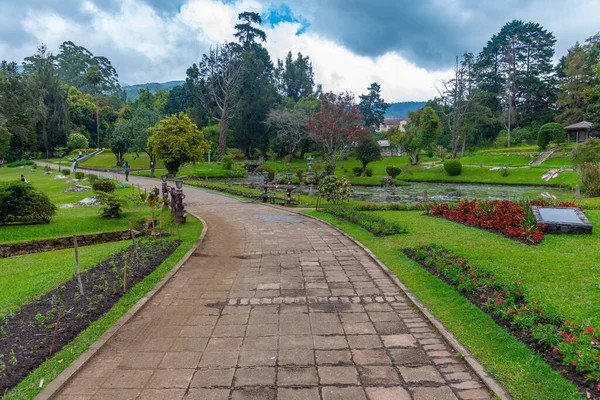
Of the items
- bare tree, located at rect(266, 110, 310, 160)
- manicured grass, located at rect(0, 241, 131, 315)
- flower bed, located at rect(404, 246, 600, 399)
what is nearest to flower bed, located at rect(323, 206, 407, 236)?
flower bed, located at rect(404, 246, 600, 399)

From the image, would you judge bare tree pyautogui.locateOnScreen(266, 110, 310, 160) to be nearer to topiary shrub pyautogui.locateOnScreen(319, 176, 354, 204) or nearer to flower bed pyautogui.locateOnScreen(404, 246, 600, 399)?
topiary shrub pyautogui.locateOnScreen(319, 176, 354, 204)

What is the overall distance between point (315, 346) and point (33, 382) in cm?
268

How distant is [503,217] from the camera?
909 cm

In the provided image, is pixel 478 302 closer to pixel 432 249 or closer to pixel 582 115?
pixel 432 249

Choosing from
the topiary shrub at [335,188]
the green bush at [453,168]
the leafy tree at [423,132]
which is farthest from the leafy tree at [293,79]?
the topiary shrub at [335,188]

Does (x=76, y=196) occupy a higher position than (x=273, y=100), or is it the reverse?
(x=273, y=100)

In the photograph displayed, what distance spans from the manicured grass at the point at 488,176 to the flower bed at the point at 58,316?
27.2 metres

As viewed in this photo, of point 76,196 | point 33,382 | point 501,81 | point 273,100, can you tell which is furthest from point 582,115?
point 33,382

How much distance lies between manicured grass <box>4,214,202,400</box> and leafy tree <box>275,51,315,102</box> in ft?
183

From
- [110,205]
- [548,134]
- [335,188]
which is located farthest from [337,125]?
[110,205]

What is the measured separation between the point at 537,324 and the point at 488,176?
30392 mm

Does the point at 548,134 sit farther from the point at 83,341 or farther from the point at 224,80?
the point at 83,341

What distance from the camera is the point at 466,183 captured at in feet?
102

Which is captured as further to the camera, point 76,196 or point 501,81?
point 501,81
